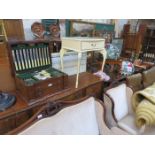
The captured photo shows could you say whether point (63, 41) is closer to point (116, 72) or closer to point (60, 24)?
point (60, 24)

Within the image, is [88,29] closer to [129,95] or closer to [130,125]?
[129,95]

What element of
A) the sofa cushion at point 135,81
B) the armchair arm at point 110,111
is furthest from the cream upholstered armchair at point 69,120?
the sofa cushion at point 135,81

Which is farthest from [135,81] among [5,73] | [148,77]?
[5,73]

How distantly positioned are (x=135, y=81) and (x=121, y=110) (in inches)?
22.3

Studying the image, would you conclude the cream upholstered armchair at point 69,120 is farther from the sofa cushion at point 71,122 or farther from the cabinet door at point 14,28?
the cabinet door at point 14,28

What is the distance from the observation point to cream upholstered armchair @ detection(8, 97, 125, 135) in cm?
94

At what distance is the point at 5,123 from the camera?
3.43ft

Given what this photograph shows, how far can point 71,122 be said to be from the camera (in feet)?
3.78

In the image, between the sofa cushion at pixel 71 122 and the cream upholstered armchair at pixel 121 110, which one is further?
the cream upholstered armchair at pixel 121 110

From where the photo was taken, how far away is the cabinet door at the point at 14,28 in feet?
4.48

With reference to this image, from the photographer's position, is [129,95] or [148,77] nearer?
[129,95]

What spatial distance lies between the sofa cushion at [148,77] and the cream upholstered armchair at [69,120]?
113 cm
